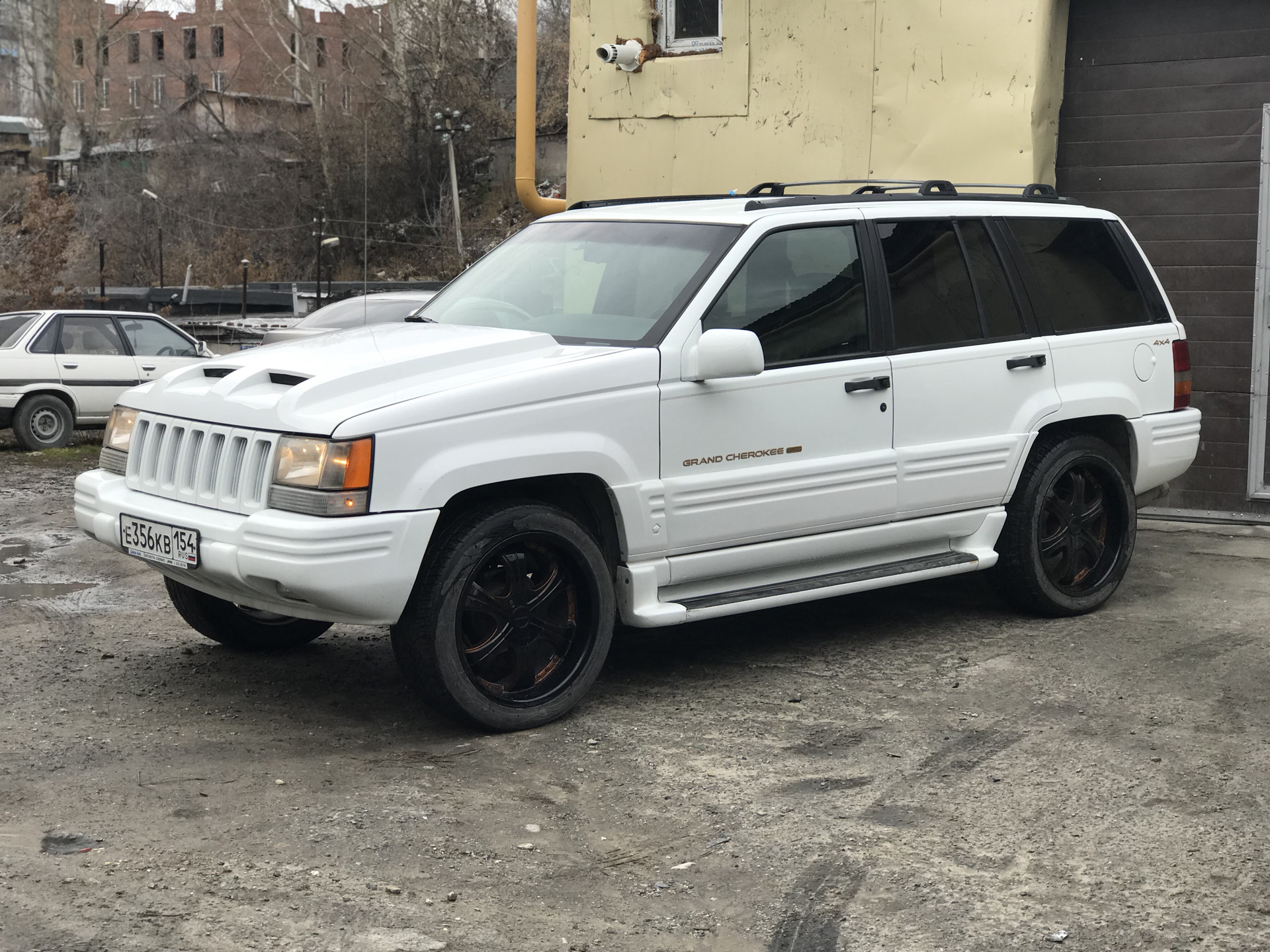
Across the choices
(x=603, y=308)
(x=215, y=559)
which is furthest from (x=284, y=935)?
(x=603, y=308)

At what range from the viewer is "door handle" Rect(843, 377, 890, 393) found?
18.6 feet

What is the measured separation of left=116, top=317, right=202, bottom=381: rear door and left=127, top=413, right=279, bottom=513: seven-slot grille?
33.2 feet

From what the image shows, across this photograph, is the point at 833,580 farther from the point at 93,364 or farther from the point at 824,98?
the point at 93,364

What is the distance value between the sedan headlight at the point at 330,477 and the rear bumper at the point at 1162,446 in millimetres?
3960

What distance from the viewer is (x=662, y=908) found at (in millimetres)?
3604

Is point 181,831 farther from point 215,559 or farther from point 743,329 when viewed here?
point 743,329

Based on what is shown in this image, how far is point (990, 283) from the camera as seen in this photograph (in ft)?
20.8

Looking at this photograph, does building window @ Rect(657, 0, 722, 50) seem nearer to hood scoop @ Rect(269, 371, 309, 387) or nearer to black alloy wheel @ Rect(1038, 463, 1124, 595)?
black alloy wheel @ Rect(1038, 463, 1124, 595)

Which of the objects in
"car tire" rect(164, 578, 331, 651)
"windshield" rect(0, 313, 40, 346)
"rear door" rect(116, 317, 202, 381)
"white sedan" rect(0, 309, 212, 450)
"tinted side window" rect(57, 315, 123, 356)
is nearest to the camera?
"car tire" rect(164, 578, 331, 651)

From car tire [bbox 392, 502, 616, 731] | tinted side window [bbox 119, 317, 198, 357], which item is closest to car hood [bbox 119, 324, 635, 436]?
car tire [bbox 392, 502, 616, 731]

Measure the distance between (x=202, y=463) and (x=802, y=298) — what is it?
2.37m

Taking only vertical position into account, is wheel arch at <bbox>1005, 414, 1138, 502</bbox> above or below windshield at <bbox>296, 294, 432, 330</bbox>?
below

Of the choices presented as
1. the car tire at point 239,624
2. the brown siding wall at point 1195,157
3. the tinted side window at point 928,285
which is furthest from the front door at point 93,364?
the tinted side window at point 928,285

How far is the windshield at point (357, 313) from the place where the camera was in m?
12.7
